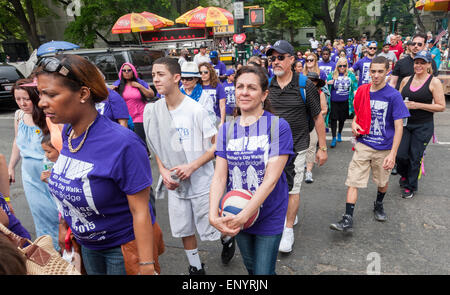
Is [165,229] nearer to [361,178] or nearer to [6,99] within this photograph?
[361,178]

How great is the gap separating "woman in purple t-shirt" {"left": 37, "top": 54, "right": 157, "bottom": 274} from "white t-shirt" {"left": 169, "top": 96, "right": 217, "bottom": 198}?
107 cm

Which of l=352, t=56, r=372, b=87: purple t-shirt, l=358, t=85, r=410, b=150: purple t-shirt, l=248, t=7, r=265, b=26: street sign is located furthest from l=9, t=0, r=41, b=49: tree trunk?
l=358, t=85, r=410, b=150: purple t-shirt

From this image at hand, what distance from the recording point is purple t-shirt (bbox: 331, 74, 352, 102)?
7461 millimetres

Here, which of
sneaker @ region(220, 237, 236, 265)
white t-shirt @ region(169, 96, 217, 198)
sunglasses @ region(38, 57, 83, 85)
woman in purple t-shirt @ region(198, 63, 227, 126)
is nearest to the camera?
sunglasses @ region(38, 57, 83, 85)

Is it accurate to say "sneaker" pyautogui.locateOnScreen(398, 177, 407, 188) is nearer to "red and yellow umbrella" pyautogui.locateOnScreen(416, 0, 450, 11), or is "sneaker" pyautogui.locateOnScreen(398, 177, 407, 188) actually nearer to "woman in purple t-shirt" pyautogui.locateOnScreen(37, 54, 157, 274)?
"woman in purple t-shirt" pyautogui.locateOnScreen(37, 54, 157, 274)

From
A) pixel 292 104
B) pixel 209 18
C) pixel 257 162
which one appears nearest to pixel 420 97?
pixel 292 104

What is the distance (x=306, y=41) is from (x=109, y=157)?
2226 inches

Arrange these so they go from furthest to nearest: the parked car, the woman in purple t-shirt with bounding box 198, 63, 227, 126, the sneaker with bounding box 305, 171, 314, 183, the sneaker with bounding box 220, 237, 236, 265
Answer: the parked car, the woman in purple t-shirt with bounding box 198, 63, 227, 126, the sneaker with bounding box 305, 171, 314, 183, the sneaker with bounding box 220, 237, 236, 265

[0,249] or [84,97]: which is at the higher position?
[84,97]

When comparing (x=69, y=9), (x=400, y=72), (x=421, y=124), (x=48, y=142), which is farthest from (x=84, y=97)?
(x=69, y=9)

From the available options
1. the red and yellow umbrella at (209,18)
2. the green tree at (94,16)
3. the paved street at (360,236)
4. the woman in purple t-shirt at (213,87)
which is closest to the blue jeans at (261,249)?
the paved street at (360,236)

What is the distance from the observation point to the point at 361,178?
4156mm

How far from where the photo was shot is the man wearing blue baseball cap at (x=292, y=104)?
3.52 metres

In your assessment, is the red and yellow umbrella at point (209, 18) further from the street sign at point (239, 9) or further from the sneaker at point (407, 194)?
the sneaker at point (407, 194)
